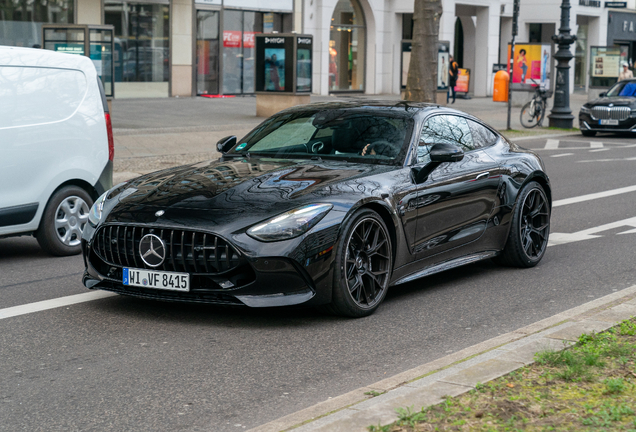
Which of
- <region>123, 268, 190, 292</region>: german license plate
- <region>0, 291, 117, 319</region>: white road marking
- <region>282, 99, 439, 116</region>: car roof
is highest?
<region>282, 99, 439, 116</region>: car roof

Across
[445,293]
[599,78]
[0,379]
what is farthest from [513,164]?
[599,78]

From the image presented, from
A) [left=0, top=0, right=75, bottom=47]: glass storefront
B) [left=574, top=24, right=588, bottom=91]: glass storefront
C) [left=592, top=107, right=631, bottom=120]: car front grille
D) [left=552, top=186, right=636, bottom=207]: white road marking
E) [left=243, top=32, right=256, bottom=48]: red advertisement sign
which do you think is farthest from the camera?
[left=574, top=24, right=588, bottom=91]: glass storefront

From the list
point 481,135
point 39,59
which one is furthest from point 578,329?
point 39,59

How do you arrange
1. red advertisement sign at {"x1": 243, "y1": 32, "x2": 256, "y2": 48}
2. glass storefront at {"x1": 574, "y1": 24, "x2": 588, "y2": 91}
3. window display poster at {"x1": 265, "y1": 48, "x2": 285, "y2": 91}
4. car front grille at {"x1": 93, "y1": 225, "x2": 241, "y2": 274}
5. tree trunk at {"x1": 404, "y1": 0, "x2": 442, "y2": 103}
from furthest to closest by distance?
glass storefront at {"x1": 574, "y1": 24, "x2": 588, "y2": 91} → red advertisement sign at {"x1": 243, "y1": 32, "x2": 256, "y2": 48} → window display poster at {"x1": 265, "y1": 48, "x2": 285, "y2": 91} → tree trunk at {"x1": 404, "y1": 0, "x2": 442, "y2": 103} → car front grille at {"x1": 93, "y1": 225, "x2": 241, "y2": 274}

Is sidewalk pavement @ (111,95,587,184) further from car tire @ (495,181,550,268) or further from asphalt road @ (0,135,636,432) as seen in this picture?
asphalt road @ (0,135,636,432)

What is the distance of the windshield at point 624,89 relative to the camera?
24.7 meters

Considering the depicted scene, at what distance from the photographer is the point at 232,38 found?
3438 centimetres

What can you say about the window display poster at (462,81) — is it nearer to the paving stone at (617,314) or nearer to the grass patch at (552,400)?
the paving stone at (617,314)

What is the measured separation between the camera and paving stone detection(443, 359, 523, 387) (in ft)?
14.2

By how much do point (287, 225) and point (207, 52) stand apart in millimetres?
29031

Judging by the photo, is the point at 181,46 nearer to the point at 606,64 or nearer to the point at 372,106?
the point at 606,64

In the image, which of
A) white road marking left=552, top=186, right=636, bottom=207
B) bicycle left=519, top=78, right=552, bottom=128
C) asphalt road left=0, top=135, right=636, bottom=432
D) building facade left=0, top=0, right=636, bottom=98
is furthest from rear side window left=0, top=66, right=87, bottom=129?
building facade left=0, top=0, right=636, bottom=98

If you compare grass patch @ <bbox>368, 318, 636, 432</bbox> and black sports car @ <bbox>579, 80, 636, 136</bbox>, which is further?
black sports car @ <bbox>579, 80, 636, 136</bbox>

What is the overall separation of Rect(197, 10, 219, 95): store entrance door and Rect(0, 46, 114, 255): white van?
25.4 m
